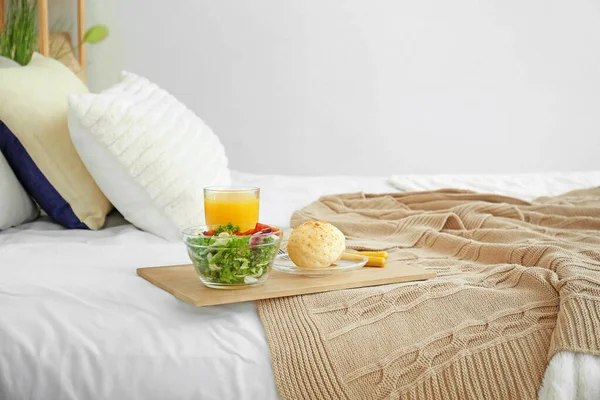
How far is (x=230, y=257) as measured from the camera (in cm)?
128

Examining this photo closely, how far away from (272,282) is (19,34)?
220 centimetres

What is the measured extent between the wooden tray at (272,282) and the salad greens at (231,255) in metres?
0.03

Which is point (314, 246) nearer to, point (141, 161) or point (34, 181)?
point (141, 161)

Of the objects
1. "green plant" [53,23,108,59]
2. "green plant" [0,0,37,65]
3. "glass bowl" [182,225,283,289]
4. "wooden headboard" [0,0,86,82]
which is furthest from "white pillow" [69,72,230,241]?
"green plant" [53,23,108,59]

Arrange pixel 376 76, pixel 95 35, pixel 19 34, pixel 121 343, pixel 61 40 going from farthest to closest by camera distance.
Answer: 1. pixel 376 76
2. pixel 95 35
3. pixel 61 40
4. pixel 19 34
5. pixel 121 343

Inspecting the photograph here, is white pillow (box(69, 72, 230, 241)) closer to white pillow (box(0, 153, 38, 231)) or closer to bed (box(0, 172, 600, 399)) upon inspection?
white pillow (box(0, 153, 38, 231))

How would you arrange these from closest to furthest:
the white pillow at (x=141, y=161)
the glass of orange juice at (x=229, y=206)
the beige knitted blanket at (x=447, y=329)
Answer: the beige knitted blanket at (x=447, y=329), the glass of orange juice at (x=229, y=206), the white pillow at (x=141, y=161)

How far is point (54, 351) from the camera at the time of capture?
4.06 feet

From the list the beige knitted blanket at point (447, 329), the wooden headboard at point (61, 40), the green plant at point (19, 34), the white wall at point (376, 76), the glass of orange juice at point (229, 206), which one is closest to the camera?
the beige knitted blanket at point (447, 329)

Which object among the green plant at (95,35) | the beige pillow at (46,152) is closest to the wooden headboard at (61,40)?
the green plant at (95,35)

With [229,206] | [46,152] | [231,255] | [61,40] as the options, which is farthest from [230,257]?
[61,40]

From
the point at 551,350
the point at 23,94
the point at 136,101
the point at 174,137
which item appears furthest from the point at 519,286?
the point at 23,94

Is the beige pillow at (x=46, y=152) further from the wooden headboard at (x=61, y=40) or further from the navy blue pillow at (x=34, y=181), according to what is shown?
the wooden headboard at (x=61, y=40)

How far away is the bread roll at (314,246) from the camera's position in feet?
4.66
